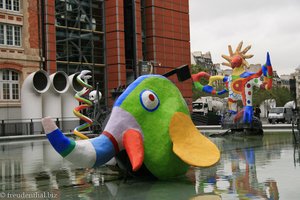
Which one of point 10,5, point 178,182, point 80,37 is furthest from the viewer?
Result: point 80,37

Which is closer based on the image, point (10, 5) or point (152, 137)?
point (152, 137)

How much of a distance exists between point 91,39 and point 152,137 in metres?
38.7

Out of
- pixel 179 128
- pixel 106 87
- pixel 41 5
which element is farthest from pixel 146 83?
pixel 106 87

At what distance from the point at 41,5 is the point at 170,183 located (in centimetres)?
3488

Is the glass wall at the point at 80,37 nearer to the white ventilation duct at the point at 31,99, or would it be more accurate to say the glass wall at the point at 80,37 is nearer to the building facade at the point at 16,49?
the building facade at the point at 16,49

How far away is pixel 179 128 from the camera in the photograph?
933 cm

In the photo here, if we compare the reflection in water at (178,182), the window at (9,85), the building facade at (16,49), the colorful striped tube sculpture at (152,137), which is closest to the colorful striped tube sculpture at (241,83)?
the reflection in water at (178,182)

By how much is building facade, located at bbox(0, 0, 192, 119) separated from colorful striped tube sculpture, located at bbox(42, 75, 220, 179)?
80.2 feet

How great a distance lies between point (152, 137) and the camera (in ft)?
30.1

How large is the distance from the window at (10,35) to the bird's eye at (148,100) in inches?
1163

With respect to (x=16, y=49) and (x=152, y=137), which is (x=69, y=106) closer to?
(x=16, y=49)

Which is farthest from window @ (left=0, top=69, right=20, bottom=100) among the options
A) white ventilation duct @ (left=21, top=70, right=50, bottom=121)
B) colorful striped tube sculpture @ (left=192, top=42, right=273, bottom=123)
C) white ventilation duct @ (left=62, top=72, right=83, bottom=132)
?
colorful striped tube sculpture @ (left=192, top=42, right=273, bottom=123)

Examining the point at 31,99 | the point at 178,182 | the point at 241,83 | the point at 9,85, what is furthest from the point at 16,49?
the point at 178,182

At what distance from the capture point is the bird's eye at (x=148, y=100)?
941cm
